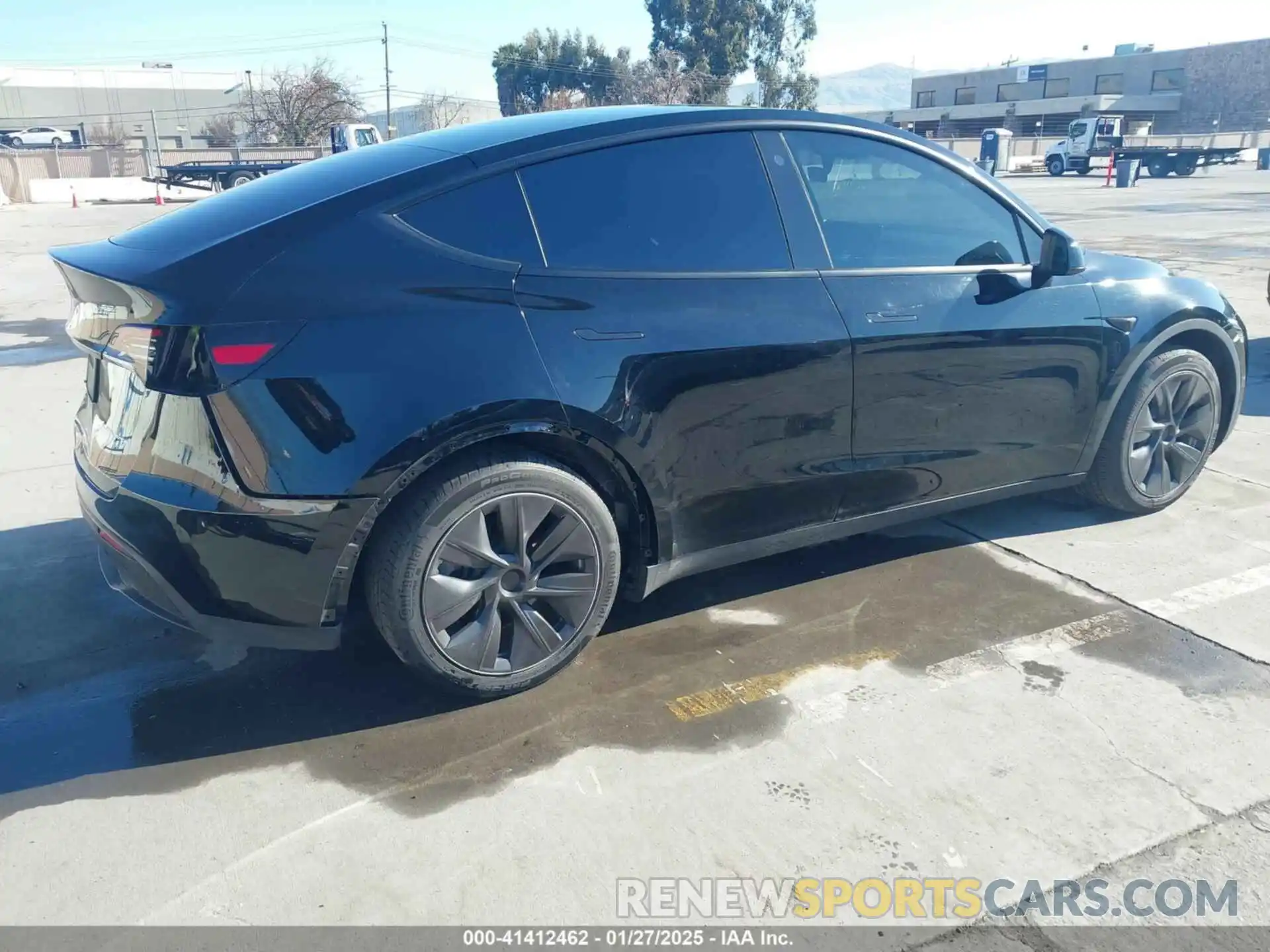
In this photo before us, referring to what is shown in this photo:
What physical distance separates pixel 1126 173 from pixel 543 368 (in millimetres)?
37613

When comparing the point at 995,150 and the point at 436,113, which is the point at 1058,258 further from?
the point at 436,113

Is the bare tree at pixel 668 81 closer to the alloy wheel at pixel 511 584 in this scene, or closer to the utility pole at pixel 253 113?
the utility pole at pixel 253 113

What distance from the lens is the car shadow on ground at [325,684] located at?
111 inches

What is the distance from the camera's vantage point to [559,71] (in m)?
71.5

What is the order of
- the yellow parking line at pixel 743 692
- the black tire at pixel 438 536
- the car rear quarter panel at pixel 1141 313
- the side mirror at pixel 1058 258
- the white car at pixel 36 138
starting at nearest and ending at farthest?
the black tire at pixel 438 536
the yellow parking line at pixel 743 692
the side mirror at pixel 1058 258
the car rear quarter panel at pixel 1141 313
the white car at pixel 36 138

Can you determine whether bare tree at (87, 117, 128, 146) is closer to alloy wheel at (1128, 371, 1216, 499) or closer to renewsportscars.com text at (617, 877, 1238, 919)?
alloy wheel at (1128, 371, 1216, 499)

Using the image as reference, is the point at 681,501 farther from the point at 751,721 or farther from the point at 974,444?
the point at 974,444

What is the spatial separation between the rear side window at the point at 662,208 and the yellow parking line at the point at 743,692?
1.35 m

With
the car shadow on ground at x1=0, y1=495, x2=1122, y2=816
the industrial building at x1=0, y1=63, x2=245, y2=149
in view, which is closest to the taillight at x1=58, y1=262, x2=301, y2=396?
the car shadow on ground at x1=0, y1=495, x2=1122, y2=816

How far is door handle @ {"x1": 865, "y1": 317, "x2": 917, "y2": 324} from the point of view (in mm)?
3379

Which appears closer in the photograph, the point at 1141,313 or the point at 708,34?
the point at 1141,313

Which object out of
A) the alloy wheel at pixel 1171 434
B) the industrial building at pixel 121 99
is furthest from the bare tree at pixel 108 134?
the alloy wheel at pixel 1171 434
